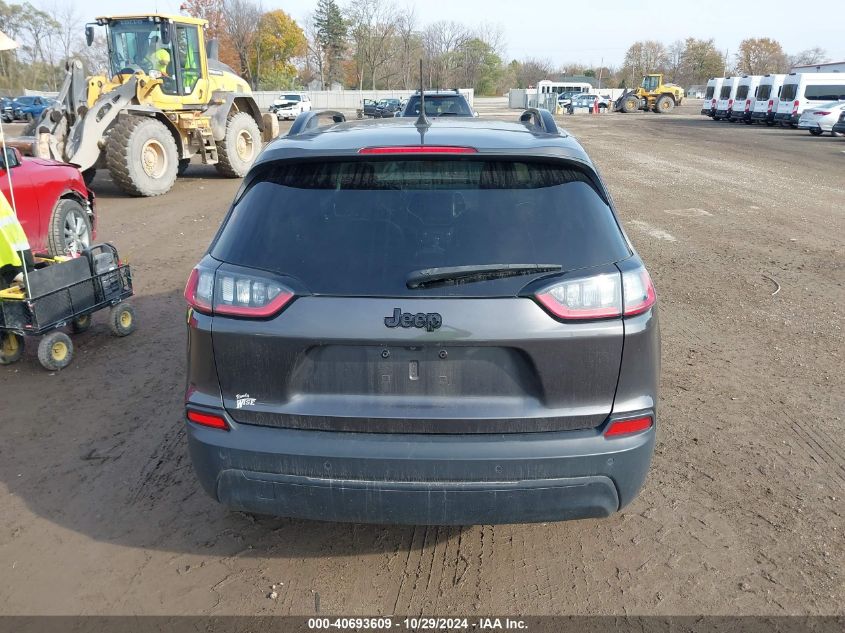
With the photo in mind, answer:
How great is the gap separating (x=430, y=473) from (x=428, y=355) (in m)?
0.43

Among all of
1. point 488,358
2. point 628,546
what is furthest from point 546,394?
point 628,546

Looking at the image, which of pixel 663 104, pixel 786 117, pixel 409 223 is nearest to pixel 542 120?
pixel 409 223

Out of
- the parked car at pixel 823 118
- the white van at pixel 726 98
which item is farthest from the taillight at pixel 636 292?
the white van at pixel 726 98

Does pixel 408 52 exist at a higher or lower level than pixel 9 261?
higher

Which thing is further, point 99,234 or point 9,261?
point 99,234

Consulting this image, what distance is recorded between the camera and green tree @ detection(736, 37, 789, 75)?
107625 mm

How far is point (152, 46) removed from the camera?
14.0m

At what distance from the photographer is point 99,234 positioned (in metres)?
9.82

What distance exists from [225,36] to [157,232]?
2983 inches

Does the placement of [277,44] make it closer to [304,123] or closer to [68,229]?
[68,229]

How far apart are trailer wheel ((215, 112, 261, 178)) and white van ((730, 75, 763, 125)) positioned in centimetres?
3475

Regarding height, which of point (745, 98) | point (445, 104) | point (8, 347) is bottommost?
point (8, 347)

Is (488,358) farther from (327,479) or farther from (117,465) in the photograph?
(117,465)

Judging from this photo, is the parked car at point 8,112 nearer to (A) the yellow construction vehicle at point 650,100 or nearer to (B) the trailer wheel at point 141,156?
(B) the trailer wheel at point 141,156
